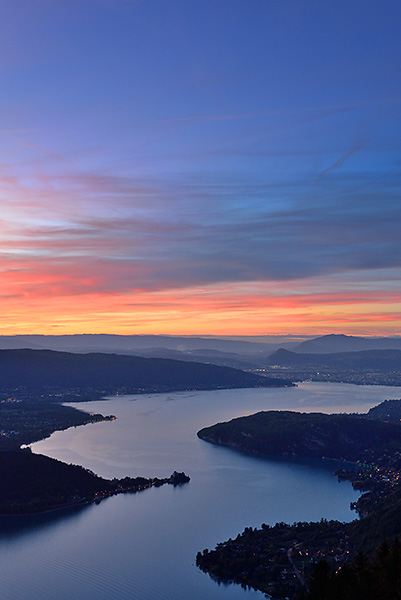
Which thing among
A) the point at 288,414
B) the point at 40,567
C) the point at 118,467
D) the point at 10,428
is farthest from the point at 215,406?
the point at 40,567

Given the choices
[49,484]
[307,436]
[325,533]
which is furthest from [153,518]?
[307,436]

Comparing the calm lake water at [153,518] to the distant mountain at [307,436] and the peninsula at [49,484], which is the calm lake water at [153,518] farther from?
the distant mountain at [307,436]

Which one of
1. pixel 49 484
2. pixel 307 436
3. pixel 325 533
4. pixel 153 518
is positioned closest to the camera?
pixel 325 533

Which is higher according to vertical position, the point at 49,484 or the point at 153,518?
the point at 49,484

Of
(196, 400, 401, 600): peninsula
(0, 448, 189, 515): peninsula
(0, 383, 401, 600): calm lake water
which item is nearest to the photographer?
(196, 400, 401, 600): peninsula

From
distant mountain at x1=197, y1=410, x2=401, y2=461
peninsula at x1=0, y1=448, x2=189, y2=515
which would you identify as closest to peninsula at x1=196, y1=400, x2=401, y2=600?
distant mountain at x1=197, y1=410, x2=401, y2=461

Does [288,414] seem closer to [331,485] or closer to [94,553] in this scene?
[331,485]

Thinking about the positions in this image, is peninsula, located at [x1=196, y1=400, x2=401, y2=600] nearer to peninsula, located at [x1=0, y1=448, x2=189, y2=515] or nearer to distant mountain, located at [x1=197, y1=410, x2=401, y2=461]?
distant mountain, located at [x1=197, y1=410, x2=401, y2=461]

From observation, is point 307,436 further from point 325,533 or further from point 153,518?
point 325,533

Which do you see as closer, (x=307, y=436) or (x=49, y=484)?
(x=49, y=484)
